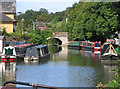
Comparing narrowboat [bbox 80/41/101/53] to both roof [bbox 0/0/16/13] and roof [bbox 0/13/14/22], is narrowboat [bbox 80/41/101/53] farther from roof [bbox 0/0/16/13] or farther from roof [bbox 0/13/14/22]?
roof [bbox 0/0/16/13]

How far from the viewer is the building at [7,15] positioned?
5953 cm

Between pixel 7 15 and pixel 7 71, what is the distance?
35895 millimetres

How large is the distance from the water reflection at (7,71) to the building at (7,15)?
25.4m

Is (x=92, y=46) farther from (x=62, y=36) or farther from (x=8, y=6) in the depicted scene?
(x=8, y=6)

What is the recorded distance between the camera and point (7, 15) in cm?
6369

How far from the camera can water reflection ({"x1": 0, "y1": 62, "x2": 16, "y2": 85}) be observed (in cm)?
2536

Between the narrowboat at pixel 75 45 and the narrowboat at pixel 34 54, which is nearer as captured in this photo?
the narrowboat at pixel 34 54

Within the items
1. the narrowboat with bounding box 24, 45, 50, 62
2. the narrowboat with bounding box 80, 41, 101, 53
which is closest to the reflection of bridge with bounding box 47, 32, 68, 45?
the narrowboat with bounding box 80, 41, 101, 53

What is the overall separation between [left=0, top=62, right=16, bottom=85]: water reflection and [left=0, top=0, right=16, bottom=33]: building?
2545 cm

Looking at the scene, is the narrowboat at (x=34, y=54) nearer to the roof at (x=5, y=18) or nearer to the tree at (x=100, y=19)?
the tree at (x=100, y=19)

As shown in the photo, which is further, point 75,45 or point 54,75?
point 75,45

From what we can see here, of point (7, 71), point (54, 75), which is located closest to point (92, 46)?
point (7, 71)

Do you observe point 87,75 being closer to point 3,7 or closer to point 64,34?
point 3,7

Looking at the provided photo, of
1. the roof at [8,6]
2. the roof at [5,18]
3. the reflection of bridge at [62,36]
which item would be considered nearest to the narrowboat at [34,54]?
the roof at [5,18]
